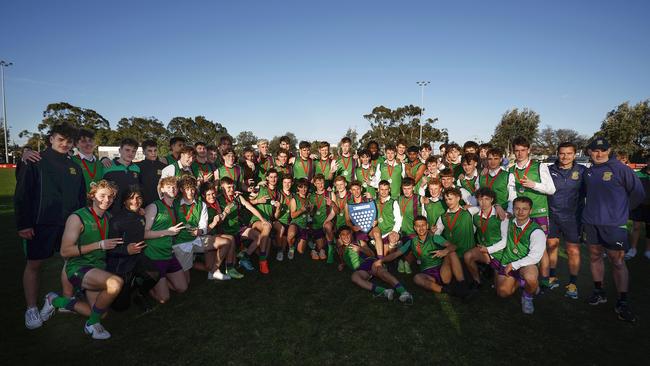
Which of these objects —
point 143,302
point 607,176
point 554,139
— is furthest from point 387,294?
point 554,139

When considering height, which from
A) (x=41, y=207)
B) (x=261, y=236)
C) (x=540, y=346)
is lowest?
(x=540, y=346)

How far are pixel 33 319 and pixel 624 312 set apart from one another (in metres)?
6.85

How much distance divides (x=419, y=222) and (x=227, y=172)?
3723mm

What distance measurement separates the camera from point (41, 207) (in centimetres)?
365

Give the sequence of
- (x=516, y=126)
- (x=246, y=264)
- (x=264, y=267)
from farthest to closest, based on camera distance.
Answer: (x=516, y=126) < (x=246, y=264) < (x=264, y=267)

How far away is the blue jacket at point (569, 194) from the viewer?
15.1ft

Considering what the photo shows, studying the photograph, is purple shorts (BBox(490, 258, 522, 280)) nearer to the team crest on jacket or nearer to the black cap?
the team crest on jacket

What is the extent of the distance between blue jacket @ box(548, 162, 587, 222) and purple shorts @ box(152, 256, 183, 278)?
5.67m

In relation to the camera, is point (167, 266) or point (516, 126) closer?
point (167, 266)

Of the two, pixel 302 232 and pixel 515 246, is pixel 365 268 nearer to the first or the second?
pixel 302 232

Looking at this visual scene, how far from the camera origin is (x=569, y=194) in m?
4.61

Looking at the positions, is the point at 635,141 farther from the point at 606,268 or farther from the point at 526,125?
the point at 606,268

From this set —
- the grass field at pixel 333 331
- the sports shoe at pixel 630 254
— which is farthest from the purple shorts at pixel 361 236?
the sports shoe at pixel 630 254

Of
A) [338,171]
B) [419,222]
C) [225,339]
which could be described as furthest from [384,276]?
[338,171]
